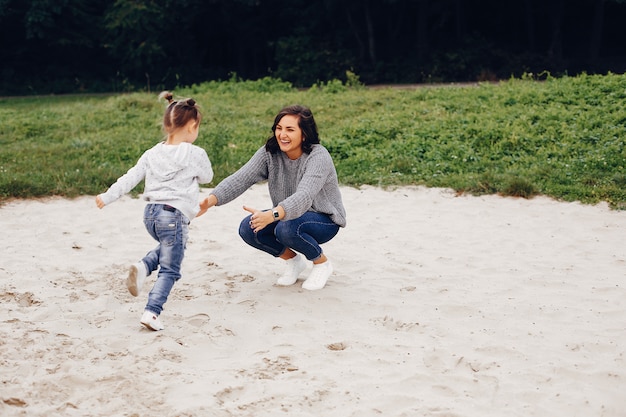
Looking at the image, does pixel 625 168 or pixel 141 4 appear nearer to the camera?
pixel 625 168

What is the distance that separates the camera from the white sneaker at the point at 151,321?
451 centimetres

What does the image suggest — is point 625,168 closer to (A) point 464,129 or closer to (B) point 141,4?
(A) point 464,129

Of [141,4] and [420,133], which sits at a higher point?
[141,4]

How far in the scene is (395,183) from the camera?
29.5 feet

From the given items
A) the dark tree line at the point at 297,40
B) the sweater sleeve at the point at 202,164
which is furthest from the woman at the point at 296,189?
the dark tree line at the point at 297,40

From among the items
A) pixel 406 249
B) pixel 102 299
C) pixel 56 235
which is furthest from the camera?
pixel 56 235

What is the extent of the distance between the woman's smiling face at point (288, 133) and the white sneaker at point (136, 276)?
1.26 m

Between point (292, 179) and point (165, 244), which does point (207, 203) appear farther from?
point (292, 179)

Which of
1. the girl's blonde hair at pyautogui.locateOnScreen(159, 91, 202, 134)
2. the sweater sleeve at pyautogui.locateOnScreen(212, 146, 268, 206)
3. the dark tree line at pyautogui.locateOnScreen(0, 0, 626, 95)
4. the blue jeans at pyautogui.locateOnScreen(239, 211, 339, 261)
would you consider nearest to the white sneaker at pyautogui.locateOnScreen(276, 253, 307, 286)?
the blue jeans at pyautogui.locateOnScreen(239, 211, 339, 261)

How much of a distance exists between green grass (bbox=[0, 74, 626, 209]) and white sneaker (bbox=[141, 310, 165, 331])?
4.41m

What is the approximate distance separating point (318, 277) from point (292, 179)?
2.41ft

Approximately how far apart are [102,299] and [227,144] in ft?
19.3

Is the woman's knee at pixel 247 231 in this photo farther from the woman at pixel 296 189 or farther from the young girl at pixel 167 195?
the young girl at pixel 167 195

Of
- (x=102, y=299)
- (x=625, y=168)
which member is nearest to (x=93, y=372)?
(x=102, y=299)
